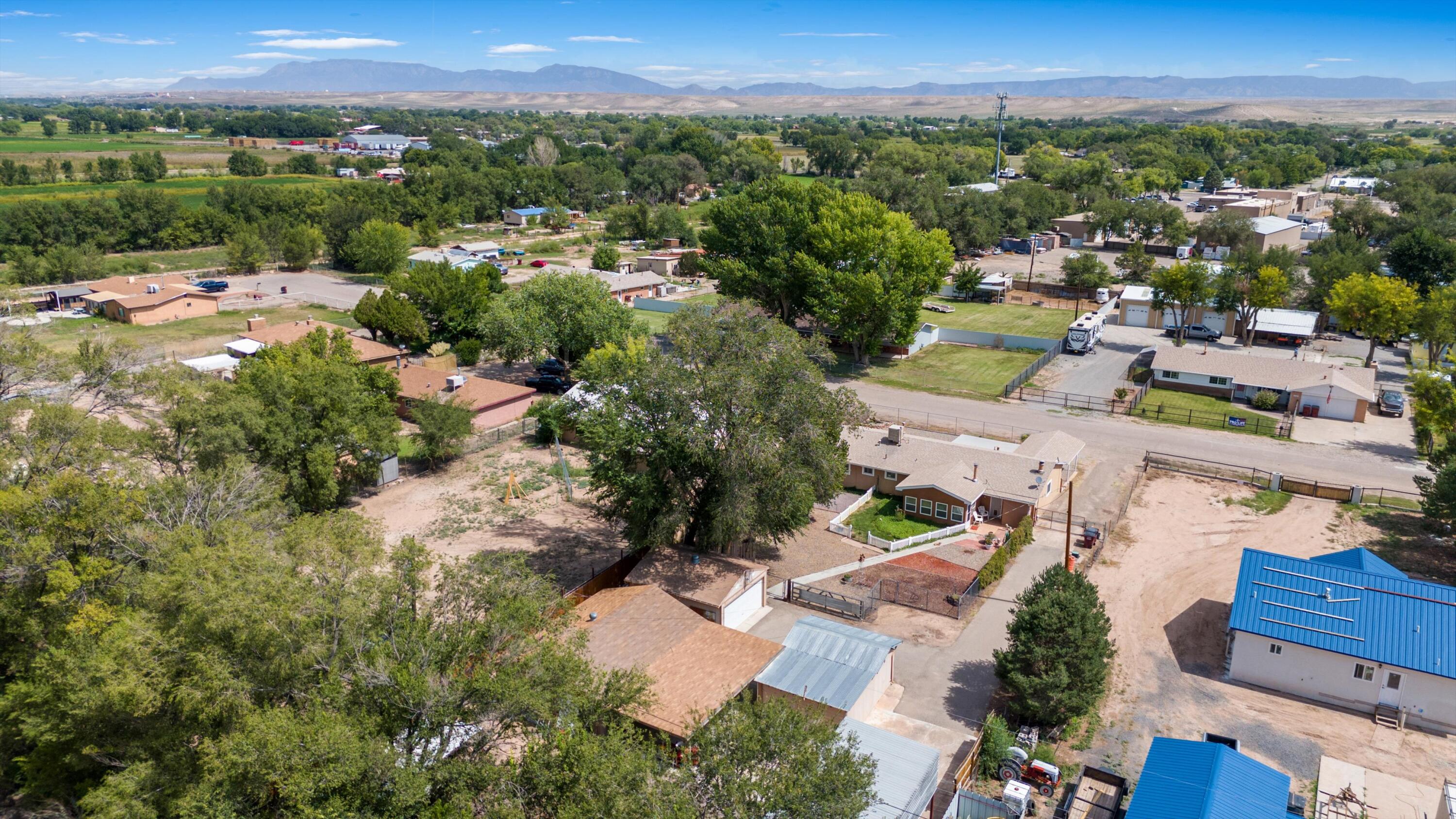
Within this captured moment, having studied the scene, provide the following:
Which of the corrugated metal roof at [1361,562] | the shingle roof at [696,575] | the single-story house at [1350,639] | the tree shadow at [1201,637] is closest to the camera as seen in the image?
the single-story house at [1350,639]

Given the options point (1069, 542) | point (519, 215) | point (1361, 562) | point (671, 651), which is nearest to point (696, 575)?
point (671, 651)

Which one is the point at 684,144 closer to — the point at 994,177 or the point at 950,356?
the point at 994,177

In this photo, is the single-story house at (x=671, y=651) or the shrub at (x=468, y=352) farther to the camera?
the shrub at (x=468, y=352)

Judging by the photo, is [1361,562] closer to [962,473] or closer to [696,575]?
[962,473]

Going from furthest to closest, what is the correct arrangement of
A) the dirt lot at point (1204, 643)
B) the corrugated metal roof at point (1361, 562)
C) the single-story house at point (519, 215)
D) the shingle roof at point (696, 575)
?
the single-story house at point (519, 215) → the shingle roof at point (696, 575) → the corrugated metal roof at point (1361, 562) → the dirt lot at point (1204, 643)

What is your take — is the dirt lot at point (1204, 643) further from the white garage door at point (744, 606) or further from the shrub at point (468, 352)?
the shrub at point (468, 352)

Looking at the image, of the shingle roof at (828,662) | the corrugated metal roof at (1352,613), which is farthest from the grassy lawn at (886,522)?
the corrugated metal roof at (1352,613)
